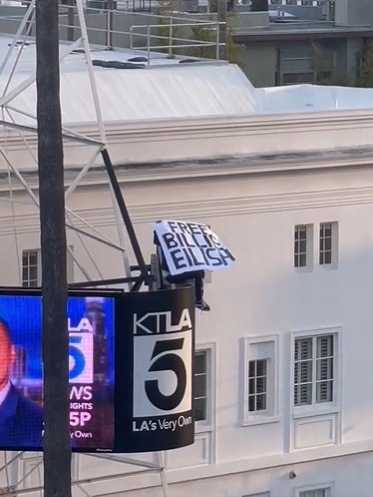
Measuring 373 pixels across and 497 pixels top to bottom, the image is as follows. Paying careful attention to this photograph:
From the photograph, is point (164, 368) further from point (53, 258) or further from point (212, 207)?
point (212, 207)

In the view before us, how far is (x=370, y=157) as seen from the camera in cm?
2572

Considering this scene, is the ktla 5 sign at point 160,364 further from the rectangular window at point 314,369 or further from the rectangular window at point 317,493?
the rectangular window at point 317,493

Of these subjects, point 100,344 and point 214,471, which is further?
point 214,471

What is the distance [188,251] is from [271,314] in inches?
221

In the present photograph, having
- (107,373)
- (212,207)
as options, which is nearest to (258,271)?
(212,207)

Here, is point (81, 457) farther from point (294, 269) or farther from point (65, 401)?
point (65, 401)

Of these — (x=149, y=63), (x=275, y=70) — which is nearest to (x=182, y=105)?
(x=149, y=63)

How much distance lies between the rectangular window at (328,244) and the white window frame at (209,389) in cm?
244

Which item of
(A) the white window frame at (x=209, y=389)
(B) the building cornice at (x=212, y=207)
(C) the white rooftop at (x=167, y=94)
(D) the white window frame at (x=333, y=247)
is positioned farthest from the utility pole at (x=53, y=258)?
(D) the white window frame at (x=333, y=247)

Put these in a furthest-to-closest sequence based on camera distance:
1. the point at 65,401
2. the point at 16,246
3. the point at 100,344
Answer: the point at 16,246 < the point at 100,344 < the point at 65,401

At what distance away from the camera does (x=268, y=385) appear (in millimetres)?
25500

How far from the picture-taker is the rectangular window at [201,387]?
2478 centimetres

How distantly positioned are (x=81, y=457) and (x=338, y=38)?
38.1 meters

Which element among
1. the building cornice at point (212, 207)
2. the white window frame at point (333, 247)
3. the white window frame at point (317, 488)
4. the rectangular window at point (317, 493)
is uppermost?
the building cornice at point (212, 207)
